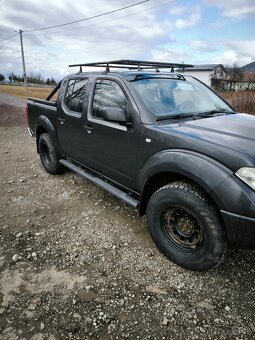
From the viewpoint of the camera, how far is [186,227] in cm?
266

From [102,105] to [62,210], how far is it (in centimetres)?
163

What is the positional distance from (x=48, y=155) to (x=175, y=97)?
2937 mm

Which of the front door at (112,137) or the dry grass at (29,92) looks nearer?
the front door at (112,137)

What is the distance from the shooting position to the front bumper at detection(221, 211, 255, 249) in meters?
2.08

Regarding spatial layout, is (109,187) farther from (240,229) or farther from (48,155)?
(48,155)

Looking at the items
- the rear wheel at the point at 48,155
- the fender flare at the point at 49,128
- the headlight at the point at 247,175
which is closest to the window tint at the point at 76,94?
the fender flare at the point at 49,128

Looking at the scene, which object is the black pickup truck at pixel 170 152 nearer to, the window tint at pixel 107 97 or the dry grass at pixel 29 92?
the window tint at pixel 107 97

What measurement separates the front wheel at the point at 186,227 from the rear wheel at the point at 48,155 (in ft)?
8.68

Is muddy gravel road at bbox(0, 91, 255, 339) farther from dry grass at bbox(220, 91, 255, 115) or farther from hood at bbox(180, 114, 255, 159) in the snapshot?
dry grass at bbox(220, 91, 255, 115)

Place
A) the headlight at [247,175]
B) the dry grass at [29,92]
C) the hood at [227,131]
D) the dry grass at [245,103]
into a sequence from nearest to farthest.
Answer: the headlight at [247,175], the hood at [227,131], the dry grass at [245,103], the dry grass at [29,92]

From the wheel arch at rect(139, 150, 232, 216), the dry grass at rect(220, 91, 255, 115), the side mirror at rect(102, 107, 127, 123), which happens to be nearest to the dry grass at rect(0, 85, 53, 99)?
the dry grass at rect(220, 91, 255, 115)

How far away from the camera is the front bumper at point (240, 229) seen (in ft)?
6.81

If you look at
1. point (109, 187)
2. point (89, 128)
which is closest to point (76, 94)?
point (89, 128)

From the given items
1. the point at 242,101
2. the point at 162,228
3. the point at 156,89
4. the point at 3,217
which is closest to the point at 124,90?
the point at 156,89
